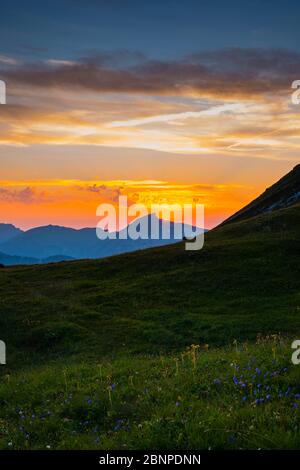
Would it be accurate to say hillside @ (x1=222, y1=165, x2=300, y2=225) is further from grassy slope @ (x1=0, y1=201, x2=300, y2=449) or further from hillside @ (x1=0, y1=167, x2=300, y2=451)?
grassy slope @ (x1=0, y1=201, x2=300, y2=449)

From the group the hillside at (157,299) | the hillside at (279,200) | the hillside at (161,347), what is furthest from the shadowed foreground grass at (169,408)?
the hillside at (279,200)

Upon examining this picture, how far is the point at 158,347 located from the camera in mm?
25031

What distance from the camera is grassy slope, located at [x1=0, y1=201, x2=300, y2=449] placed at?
866 cm

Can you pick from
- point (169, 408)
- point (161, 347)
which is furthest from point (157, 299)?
point (169, 408)

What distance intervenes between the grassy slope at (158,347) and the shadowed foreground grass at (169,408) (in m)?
0.04

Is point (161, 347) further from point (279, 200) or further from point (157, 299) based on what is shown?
point (279, 200)

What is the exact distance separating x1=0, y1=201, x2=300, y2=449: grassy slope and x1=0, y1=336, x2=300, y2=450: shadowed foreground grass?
0.04m

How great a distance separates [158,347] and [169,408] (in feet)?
51.7

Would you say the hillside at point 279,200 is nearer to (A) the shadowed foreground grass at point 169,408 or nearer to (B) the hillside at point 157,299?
(B) the hillside at point 157,299

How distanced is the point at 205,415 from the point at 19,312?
29.7m

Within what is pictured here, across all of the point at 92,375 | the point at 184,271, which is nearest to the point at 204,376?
the point at 92,375

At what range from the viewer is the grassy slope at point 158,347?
8.66m
